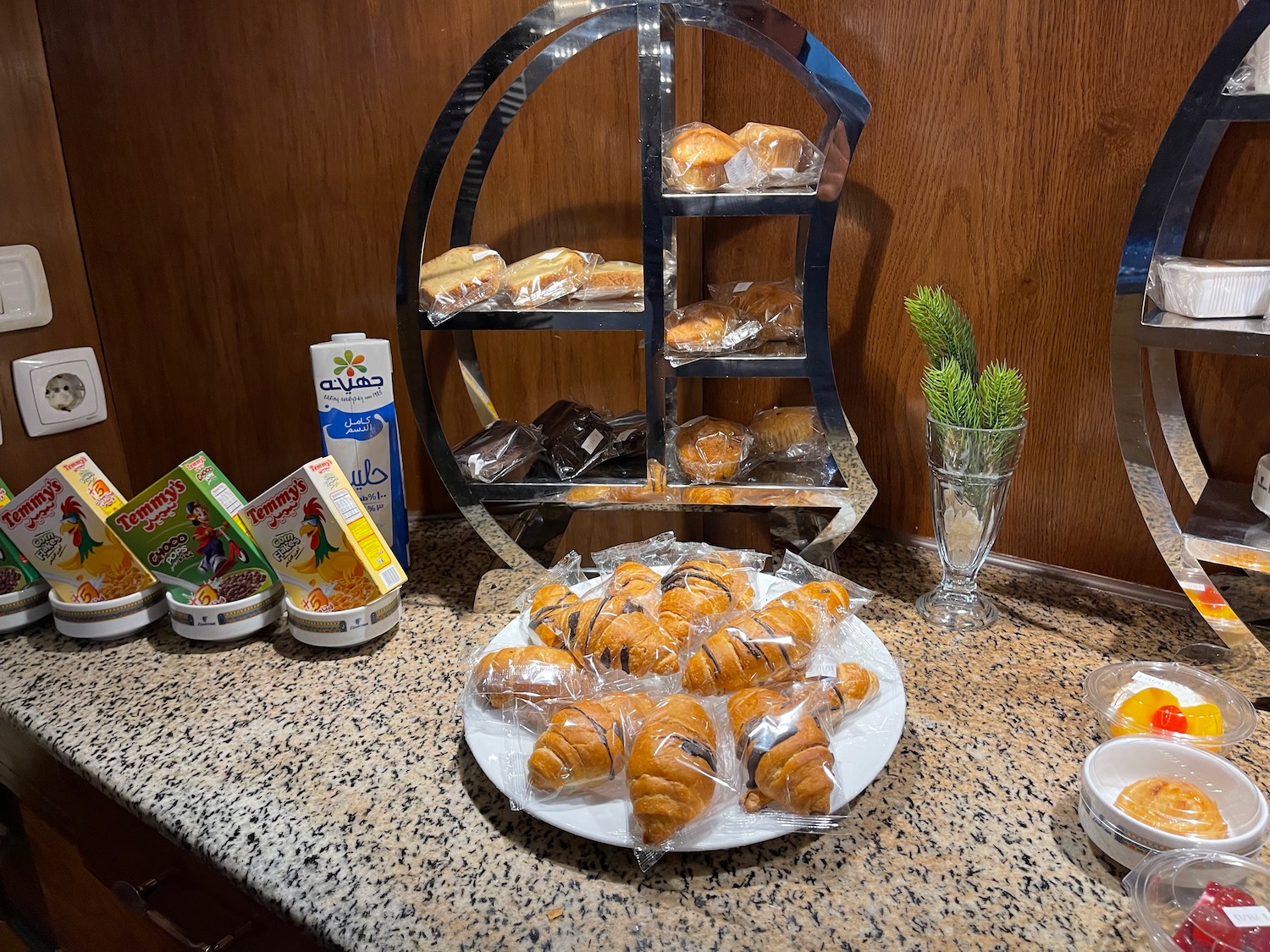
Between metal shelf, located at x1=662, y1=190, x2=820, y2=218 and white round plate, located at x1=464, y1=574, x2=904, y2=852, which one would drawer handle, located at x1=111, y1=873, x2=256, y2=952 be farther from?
metal shelf, located at x1=662, y1=190, x2=820, y2=218

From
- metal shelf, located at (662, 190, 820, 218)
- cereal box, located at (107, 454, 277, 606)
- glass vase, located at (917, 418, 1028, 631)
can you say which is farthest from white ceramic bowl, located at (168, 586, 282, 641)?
glass vase, located at (917, 418, 1028, 631)

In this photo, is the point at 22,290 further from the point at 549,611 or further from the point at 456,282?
the point at 549,611

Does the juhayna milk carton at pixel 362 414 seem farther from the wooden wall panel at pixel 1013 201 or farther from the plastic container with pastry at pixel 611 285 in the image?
the wooden wall panel at pixel 1013 201

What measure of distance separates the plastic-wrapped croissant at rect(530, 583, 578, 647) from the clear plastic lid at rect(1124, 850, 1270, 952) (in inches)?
20.0

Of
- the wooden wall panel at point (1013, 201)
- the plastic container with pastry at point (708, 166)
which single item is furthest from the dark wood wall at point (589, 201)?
the plastic container with pastry at point (708, 166)

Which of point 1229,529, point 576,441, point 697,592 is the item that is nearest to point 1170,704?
point 1229,529

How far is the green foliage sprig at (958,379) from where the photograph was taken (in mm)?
874

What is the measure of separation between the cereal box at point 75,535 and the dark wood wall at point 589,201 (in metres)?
0.28

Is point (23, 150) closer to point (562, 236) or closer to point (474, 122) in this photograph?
point (474, 122)

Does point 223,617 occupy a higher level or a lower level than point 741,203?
lower

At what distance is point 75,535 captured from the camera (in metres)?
0.96

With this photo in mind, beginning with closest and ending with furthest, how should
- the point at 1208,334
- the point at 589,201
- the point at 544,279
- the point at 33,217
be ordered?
1. the point at 1208,334
2. the point at 544,279
3. the point at 33,217
4. the point at 589,201

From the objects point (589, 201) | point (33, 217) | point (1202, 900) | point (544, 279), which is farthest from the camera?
point (589, 201)

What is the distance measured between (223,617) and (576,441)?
451 mm
